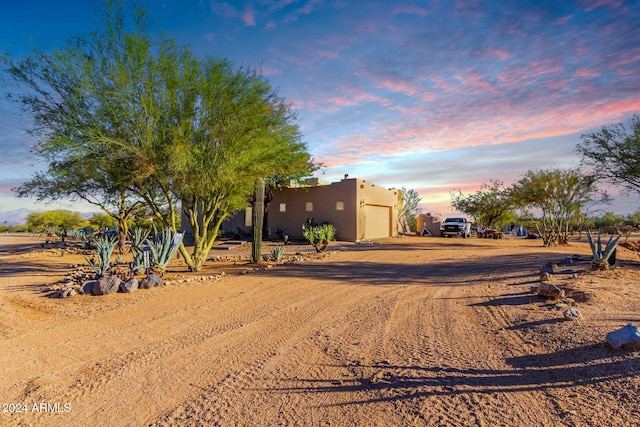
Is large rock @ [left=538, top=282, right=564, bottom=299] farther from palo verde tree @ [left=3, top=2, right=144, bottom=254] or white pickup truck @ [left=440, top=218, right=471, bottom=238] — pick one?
white pickup truck @ [left=440, top=218, right=471, bottom=238]

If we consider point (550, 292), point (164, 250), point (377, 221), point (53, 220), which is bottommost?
point (550, 292)

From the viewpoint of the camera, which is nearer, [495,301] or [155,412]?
[155,412]

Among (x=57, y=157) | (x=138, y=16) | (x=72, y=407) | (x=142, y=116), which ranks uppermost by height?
(x=138, y=16)

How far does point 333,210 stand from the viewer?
25.8m

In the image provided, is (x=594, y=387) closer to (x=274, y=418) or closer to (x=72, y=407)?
(x=274, y=418)

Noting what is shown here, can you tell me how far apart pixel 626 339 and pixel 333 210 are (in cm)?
2189

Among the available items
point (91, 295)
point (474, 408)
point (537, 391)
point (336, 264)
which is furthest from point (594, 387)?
point (336, 264)

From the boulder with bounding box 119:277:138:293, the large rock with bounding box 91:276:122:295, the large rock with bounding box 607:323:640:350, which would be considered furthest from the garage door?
the large rock with bounding box 607:323:640:350

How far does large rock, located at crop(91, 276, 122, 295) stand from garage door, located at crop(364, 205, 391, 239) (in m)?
18.9

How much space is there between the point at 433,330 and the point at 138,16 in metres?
10.5

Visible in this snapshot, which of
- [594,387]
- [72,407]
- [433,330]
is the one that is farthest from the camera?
[433,330]

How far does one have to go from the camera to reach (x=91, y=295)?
872 cm

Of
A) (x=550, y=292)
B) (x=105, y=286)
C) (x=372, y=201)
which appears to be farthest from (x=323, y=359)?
(x=372, y=201)

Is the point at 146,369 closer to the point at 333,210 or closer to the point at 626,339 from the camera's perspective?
the point at 626,339
